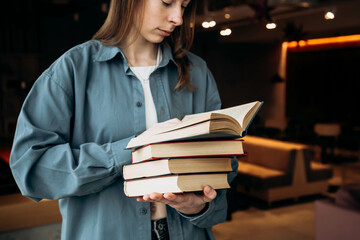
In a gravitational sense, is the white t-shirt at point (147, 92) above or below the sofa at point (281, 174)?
above

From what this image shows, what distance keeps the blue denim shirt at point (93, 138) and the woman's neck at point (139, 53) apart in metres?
0.04

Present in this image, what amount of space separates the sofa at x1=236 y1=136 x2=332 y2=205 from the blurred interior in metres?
0.08

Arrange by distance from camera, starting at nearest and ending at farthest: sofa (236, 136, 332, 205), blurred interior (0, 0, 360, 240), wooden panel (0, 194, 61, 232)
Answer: wooden panel (0, 194, 61, 232) < blurred interior (0, 0, 360, 240) < sofa (236, 136, 332, 205)

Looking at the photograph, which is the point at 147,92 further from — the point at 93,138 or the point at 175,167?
the point at 175,167

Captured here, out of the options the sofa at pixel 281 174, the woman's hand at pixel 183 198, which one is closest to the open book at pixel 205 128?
the woman's hand at pixel 183 198

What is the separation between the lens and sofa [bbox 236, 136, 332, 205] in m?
4.70

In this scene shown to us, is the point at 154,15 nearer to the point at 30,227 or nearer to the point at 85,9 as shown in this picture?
the point at 30,227

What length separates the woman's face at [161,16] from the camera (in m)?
0.93

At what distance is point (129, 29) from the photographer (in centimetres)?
98

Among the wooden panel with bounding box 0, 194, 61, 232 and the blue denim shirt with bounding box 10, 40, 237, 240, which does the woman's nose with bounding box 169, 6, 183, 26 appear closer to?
the blue denim shirt with bounding box 10, 40, 237, 240

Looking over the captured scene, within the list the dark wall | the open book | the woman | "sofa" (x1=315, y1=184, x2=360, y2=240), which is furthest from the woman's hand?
the dark wall

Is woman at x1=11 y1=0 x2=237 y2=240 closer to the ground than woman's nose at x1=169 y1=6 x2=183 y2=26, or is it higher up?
closer to the ground

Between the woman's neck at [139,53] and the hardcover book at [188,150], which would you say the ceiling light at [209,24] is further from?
the hardcover book at [188,150]

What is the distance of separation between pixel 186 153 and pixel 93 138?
0.29m
